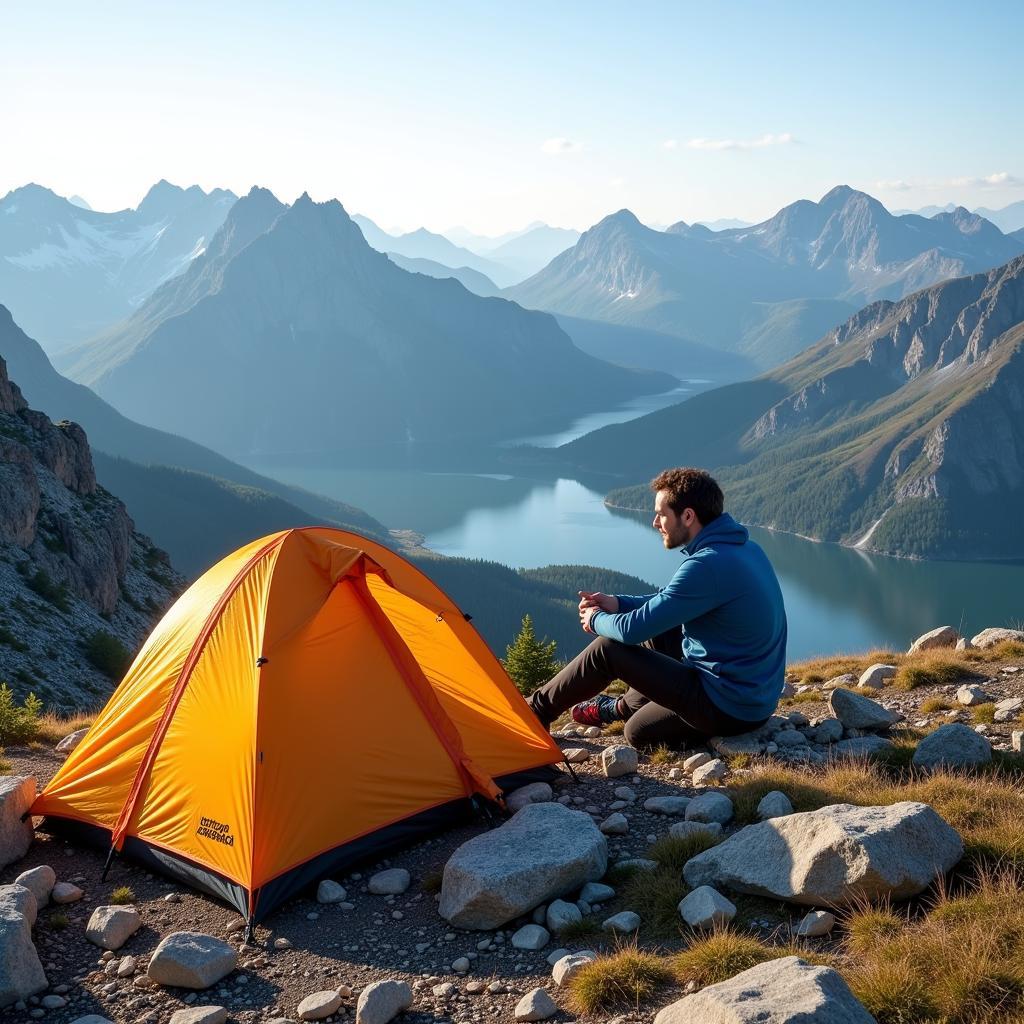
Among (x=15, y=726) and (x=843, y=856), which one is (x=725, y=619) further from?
(x=15, y=726)

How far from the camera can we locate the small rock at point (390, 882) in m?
8.09

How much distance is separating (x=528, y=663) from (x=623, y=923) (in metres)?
11.8

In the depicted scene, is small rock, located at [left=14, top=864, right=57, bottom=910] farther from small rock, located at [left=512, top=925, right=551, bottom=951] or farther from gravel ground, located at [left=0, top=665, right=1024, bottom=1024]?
small rock, located at [left=512, top=925, right=551, bottom=951]

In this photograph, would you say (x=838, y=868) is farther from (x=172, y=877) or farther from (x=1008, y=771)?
(x=172, y=877)

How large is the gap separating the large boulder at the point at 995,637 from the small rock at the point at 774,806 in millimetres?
8648

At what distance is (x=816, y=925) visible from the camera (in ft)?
21.1

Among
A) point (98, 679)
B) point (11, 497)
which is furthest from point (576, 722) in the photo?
point (11, 497)

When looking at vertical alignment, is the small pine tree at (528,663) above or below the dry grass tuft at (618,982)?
below

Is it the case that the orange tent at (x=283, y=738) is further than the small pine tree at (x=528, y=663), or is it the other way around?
the small pine tree at (x=528, y=663)

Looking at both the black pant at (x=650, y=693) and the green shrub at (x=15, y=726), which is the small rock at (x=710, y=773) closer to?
the black pant at (x=650, y=693)

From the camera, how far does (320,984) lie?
268 inches

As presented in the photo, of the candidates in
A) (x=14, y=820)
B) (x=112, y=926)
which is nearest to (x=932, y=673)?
(x=112, y=926)

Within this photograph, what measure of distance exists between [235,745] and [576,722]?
4876 mm

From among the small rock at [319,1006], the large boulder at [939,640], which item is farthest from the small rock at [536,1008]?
the large boulder at [939,640]
